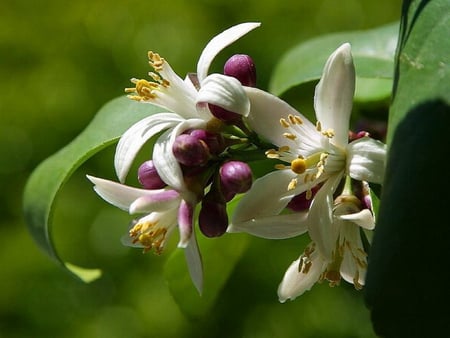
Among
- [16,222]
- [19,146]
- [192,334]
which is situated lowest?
[192,334]

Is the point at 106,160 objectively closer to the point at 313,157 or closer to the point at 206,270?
the point at 206,270

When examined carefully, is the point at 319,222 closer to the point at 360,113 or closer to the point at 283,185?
the point at 283,185

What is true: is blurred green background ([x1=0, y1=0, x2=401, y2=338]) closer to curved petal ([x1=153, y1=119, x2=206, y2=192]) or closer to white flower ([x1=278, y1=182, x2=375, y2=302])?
white flower ([x1=278, y1=182, x2=375, y2=302])

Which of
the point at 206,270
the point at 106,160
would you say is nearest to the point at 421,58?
the point at 206,270

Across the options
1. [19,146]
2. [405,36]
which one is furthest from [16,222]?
[405,36]

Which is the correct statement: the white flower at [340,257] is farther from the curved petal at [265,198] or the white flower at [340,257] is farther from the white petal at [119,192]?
the white petal at [119,192]

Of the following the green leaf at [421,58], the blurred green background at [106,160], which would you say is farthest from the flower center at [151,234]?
the blurred green background at [106,160]
